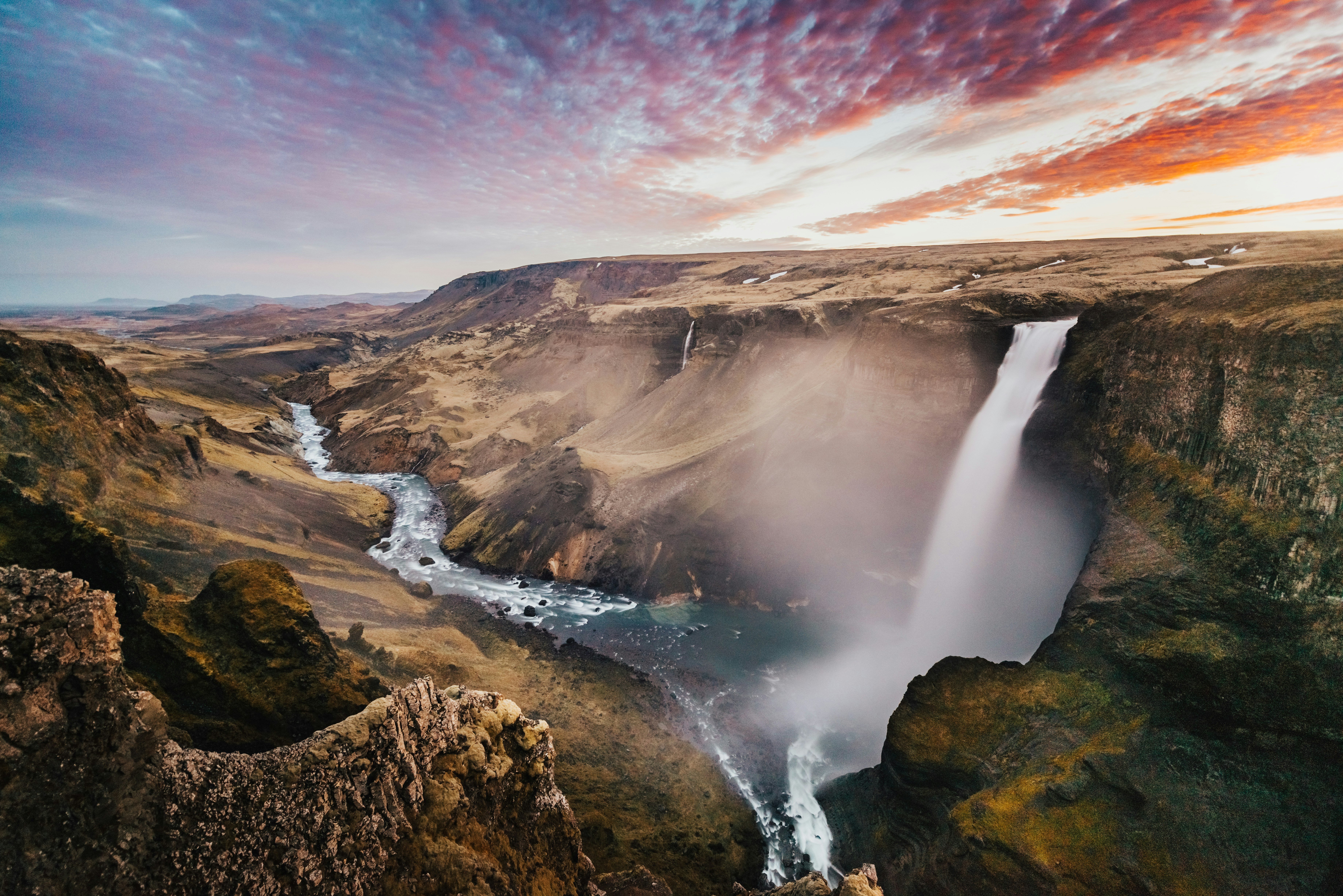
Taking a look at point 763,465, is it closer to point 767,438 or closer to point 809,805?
point 767,438

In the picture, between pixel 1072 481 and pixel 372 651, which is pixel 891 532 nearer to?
pixel 1072 481

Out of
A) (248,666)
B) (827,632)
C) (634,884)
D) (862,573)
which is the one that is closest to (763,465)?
(862,573)

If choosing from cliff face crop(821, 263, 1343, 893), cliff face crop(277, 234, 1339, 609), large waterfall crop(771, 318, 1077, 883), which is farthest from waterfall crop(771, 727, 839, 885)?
cliff face crop(277, 234, 1339, 609)

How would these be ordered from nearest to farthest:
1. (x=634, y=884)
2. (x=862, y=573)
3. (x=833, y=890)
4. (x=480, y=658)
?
(x=833, y=890)
(x=634, y=884)
(x=480, y=658)
(x=862, y=573)

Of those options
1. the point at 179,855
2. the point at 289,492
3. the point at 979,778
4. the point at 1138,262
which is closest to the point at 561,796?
the point at 179,855

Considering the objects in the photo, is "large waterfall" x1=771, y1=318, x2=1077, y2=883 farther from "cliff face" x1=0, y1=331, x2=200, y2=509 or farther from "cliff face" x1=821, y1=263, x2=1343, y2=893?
"cliff face" x1=0, y1=331, x2=200, y2=509
